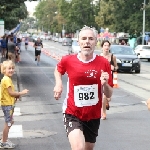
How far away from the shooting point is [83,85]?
6262 millimetres

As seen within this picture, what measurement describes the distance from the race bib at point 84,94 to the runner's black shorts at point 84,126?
0.63 feet

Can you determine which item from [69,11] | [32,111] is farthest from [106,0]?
[32,111]

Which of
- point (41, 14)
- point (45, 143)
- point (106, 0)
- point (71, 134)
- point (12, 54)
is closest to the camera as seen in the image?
point (71, 134)

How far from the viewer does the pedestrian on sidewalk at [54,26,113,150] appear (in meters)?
6.16

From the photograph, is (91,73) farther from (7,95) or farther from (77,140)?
(7,95)

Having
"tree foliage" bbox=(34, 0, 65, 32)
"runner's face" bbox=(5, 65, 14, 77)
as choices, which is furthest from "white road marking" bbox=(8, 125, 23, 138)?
"tree foliage" bbox=(34, 0, 65, 32)

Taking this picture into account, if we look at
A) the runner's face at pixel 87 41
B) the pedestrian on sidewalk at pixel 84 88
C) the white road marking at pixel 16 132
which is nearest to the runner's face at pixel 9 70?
the white road marking at pixel 16 132

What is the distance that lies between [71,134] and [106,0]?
66.3 meters

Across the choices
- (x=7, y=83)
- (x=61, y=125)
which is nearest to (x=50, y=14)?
(x=61, y=125)

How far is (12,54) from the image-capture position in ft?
92.5

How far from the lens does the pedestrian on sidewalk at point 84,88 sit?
243 inches

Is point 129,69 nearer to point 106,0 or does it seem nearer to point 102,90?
point 102,90

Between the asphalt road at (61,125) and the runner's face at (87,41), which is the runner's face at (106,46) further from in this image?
the runner's face at (87,41)

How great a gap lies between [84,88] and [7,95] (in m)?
2.70
